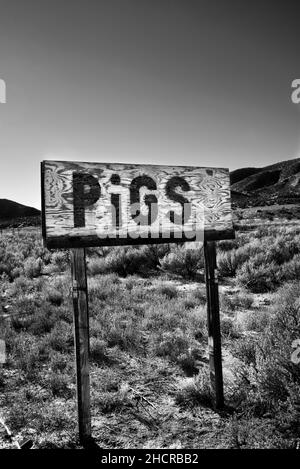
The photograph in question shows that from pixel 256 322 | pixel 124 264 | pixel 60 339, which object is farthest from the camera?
pixel 124 264

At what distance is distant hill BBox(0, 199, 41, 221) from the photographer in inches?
3034

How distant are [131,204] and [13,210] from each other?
272 feet

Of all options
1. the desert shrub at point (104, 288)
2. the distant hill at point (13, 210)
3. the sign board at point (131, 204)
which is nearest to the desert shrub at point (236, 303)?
the desert shrub at point (104, 288)

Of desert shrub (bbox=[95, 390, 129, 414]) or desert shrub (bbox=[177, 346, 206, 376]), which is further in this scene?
desert shrub (bbox=[177, 346, 206, 376])

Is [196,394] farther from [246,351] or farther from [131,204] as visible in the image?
[131,204]

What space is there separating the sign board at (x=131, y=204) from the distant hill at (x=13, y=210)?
77274 mm

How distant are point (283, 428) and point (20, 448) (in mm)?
2536

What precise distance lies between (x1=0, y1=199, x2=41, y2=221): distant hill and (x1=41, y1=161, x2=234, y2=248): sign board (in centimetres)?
7727

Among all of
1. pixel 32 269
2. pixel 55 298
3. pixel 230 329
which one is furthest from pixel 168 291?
pixel 32 269

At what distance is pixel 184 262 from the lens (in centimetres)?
1112

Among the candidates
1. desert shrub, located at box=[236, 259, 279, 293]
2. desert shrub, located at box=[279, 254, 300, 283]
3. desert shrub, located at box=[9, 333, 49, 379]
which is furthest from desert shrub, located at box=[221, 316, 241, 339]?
desert shrub, located at box=[279, 254, 300, 283]

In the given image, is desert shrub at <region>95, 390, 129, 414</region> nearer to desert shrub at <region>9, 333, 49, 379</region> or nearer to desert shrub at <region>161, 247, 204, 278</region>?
desert shrub at <region>9, 333, 49, 379</region>

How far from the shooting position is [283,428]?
120 inches

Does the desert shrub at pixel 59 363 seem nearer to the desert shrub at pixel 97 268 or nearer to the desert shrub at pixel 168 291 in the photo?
the desert shrub at pixel 168 291
